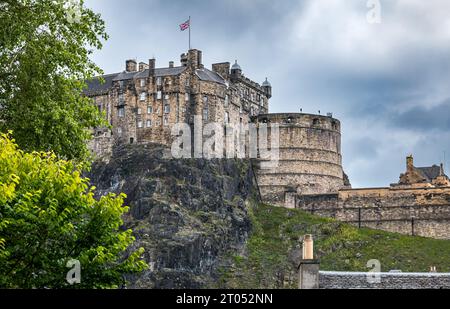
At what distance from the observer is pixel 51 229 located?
27.4m

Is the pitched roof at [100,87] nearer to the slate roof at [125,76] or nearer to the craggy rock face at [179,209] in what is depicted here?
the slate roof at [125,76]

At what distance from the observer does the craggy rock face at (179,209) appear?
84312mm

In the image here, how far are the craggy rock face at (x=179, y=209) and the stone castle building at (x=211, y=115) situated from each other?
2.76 m

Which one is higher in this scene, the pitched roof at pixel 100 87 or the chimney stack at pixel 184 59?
the chimney stack at pixel 184 59

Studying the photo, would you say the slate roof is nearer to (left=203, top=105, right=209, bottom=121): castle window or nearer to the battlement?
(left=203, top=105, right=209, bottom=121): castle window

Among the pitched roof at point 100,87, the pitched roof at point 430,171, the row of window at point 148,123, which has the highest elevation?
the pitched roof at point 100,87

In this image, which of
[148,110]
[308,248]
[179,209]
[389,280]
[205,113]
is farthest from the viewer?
[205,113]

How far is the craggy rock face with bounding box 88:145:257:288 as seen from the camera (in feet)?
277

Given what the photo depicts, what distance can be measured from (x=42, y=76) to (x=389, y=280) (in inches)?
Result: 564

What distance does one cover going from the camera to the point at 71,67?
3691 centimetres

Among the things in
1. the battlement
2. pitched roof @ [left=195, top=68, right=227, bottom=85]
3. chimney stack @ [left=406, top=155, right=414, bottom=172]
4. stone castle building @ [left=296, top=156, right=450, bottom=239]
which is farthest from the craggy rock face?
chimney stack @ [left=406, top=155, right=414, bottom=172]

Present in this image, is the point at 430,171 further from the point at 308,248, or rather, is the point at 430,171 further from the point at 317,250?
the point at 308,248

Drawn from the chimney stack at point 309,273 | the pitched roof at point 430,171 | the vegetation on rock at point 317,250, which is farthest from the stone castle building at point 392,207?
the chimney stack at point 309,273

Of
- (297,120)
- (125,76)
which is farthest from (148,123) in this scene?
(297,120)
